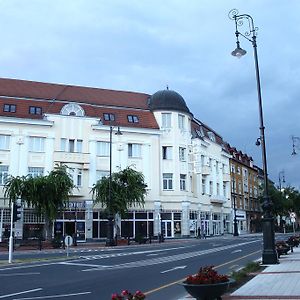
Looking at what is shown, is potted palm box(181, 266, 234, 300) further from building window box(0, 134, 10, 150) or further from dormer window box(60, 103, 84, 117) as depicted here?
dormer window box(60, 103, 84, 117)

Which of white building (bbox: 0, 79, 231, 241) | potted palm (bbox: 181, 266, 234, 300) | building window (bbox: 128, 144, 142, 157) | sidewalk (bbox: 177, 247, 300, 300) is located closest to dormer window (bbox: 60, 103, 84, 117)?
white building (bbox: 0, 79, 231, 241)

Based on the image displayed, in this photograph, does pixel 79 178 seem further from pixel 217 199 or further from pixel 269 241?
pixel 269 241

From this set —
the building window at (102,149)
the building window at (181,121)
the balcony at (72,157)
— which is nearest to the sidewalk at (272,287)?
the balcony at (72,157)

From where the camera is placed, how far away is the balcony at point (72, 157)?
52.9 m

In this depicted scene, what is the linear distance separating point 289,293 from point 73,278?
331 inches

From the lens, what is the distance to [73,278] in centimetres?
1648

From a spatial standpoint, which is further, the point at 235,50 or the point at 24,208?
the point at 24,208

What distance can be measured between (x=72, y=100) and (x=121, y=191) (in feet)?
49.1

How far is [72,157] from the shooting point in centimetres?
5334

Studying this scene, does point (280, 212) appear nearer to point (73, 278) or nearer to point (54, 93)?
point (54, 93)

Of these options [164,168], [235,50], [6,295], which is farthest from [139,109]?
[6,295]

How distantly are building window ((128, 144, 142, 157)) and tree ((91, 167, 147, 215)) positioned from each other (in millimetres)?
8190

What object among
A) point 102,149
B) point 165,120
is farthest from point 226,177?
point 102,149

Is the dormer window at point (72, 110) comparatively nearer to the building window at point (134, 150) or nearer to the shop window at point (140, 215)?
the building window at point (134, 150)
